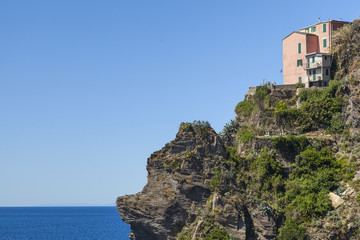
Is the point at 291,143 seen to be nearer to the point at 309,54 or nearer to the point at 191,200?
the point at 191,200

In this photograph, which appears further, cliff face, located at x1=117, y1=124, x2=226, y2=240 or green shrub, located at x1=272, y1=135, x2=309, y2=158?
green shrub, located at x1=272, y1=135, x2=309, y2=158

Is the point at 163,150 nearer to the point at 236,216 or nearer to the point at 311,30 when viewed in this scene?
the point at 236,216

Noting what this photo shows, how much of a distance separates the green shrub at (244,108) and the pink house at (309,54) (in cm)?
719

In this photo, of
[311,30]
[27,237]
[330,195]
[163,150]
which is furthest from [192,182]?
[27,237]

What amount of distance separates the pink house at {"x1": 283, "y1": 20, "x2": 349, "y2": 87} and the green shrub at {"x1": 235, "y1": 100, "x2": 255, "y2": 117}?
7.19 meters

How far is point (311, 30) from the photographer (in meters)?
65.7

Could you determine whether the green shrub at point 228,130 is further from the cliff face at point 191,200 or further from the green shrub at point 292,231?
the green shrub at point 292,231

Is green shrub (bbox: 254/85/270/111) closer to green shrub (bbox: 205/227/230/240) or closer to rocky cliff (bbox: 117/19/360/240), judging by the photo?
rocky cliff (bbox: 117/19/360/240)

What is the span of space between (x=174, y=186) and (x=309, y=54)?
84.4ft

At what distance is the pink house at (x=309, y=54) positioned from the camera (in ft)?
201

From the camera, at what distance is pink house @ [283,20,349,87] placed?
6116cm

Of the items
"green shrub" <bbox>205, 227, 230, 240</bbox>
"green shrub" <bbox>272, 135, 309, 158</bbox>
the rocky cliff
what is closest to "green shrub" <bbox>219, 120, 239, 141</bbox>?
the rocky cliff

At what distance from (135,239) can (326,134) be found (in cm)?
2568

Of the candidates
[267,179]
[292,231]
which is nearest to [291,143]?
[267,179]
